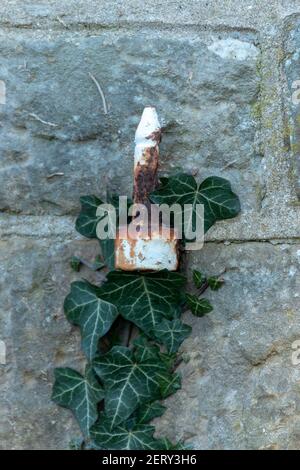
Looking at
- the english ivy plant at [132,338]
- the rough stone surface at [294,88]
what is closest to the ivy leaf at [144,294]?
the english ivy plant at [132,338]

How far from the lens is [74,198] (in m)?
0.79

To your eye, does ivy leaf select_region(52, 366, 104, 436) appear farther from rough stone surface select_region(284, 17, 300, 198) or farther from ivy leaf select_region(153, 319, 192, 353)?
rough stone surface select_region(284, 17, 300, 198)

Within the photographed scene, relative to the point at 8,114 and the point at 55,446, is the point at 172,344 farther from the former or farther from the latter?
the point at 8,114

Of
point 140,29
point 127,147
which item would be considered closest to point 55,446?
point 127,147

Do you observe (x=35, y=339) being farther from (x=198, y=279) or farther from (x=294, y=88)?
(x=294, y=88)

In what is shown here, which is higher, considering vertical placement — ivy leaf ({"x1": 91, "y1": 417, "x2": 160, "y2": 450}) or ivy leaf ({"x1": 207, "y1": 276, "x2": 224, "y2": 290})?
ivy leaf ({"x1": 207, "y1": 276, "x2": 224, "y2": 290})

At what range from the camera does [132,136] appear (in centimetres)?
78

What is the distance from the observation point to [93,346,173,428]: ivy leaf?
2.44ft

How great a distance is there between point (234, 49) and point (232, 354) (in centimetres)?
31

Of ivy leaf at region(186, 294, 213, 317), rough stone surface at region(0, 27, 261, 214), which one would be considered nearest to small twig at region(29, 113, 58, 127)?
rough stone surface at region(0, 27, 261, 214)

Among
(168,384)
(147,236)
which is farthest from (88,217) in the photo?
(168,384)

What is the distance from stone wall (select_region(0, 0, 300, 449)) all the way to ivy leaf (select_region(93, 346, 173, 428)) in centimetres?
4

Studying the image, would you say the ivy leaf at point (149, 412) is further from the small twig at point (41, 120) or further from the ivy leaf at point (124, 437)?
the small twig at point (41, 120)

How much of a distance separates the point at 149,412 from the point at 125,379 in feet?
0.13
